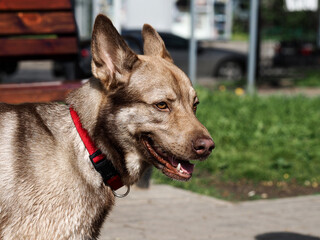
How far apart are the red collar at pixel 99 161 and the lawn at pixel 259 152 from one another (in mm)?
3200

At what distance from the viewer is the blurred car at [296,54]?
18.9m

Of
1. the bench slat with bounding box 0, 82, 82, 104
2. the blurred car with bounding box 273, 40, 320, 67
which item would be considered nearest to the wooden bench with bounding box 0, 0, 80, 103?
the bench slat with bounding box 0, 82, 82, 104

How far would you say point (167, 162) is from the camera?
11.7 feet

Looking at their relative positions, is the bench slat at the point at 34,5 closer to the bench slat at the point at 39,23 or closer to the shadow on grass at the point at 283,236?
the bench slat at the point at 39,23

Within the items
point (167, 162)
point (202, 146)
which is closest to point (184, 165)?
point (167, 162)

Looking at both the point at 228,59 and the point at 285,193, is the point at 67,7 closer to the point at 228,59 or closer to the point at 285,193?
the point at 285,193

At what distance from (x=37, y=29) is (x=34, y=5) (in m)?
0.27

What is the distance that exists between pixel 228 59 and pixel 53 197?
16565 millimetres

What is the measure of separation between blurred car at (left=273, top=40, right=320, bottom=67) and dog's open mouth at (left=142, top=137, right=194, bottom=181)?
15.7 metres

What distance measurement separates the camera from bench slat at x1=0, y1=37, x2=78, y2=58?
665cm

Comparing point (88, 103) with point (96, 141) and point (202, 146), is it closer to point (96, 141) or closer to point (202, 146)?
point (96, 141)

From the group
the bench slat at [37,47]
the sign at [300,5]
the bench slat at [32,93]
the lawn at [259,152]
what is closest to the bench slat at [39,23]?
the bench slat at [37,47]

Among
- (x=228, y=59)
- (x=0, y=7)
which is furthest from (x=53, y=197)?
(x=228, y=59)

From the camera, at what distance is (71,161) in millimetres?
3449
